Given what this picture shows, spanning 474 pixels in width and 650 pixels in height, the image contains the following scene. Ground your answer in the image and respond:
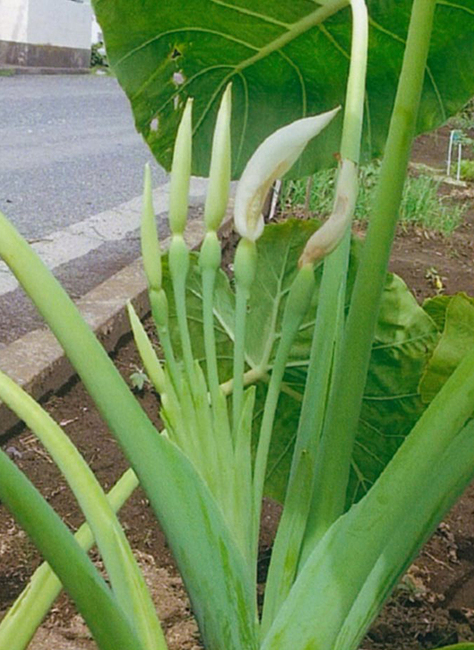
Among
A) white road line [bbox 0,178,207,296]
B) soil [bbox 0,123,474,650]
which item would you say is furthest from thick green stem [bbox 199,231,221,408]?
white road line [bbox 0,178,207,296]

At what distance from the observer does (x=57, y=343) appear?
1891mm

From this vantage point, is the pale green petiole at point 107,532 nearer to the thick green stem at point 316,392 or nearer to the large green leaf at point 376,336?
the thick green stem at point 316,392

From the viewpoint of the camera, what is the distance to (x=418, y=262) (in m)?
3.69

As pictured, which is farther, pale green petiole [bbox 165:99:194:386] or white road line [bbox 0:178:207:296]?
white road line [bbox 0:178:207:296]

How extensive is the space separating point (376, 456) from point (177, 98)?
1.76ft

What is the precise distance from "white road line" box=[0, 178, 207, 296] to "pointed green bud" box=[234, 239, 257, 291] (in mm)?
1801

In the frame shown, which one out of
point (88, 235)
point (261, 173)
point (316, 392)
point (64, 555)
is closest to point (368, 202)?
point (88, 235)

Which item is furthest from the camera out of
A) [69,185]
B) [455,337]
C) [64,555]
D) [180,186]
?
[69,185]

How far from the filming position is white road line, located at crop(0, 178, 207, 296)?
9.44ft

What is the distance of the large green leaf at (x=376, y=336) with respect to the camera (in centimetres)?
111

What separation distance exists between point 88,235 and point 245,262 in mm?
2723

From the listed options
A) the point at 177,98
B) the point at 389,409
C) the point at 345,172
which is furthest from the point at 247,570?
the point at 177,98

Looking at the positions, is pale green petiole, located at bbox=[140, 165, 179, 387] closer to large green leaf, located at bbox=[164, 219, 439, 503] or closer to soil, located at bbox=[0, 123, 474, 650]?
large green leaf, located at bbox=[164, 219, 439, 503]

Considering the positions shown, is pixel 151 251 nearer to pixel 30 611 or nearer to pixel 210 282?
pixel 210 282
